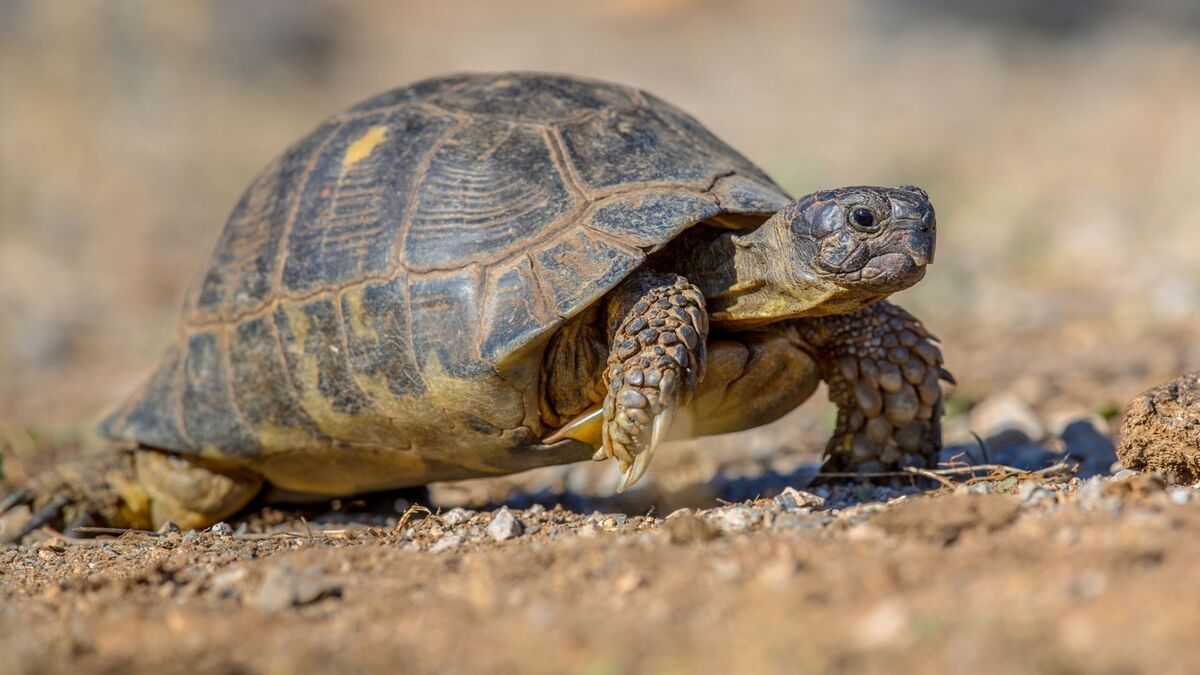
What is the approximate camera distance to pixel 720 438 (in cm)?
703

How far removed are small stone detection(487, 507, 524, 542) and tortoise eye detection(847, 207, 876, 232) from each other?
1641mm

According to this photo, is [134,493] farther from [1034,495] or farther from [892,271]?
[1034,495]

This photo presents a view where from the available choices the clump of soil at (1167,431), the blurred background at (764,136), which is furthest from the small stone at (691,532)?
the blurred background at (764,136)

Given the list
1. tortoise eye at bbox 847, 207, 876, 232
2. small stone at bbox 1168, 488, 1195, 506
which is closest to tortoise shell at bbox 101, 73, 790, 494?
tortoise eye at bbox 847, 207, 876, 232

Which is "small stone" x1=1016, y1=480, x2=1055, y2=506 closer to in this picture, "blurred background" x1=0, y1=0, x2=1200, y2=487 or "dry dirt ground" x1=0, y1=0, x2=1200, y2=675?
"dry dirt ground" x1=0, y1=0, x2=1200, y2=675

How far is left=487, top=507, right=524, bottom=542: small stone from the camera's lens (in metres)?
3.89

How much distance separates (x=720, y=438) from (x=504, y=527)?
10.8 feet

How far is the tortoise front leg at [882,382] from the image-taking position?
488cm

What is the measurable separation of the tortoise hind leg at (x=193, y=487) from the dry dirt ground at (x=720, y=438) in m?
0.16

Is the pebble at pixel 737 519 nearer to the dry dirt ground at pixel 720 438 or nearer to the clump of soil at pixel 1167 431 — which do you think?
the dry dirt ground at pixel 720 438

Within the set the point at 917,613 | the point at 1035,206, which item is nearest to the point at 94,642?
the point at 917,613

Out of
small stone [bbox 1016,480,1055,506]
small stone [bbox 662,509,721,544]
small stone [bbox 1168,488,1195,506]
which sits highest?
small stone [bbox 1168,488,1195,506]

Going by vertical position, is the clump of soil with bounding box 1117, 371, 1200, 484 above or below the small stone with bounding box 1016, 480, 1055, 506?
above

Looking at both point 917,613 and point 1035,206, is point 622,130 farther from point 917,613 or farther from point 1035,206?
point 1035,206
